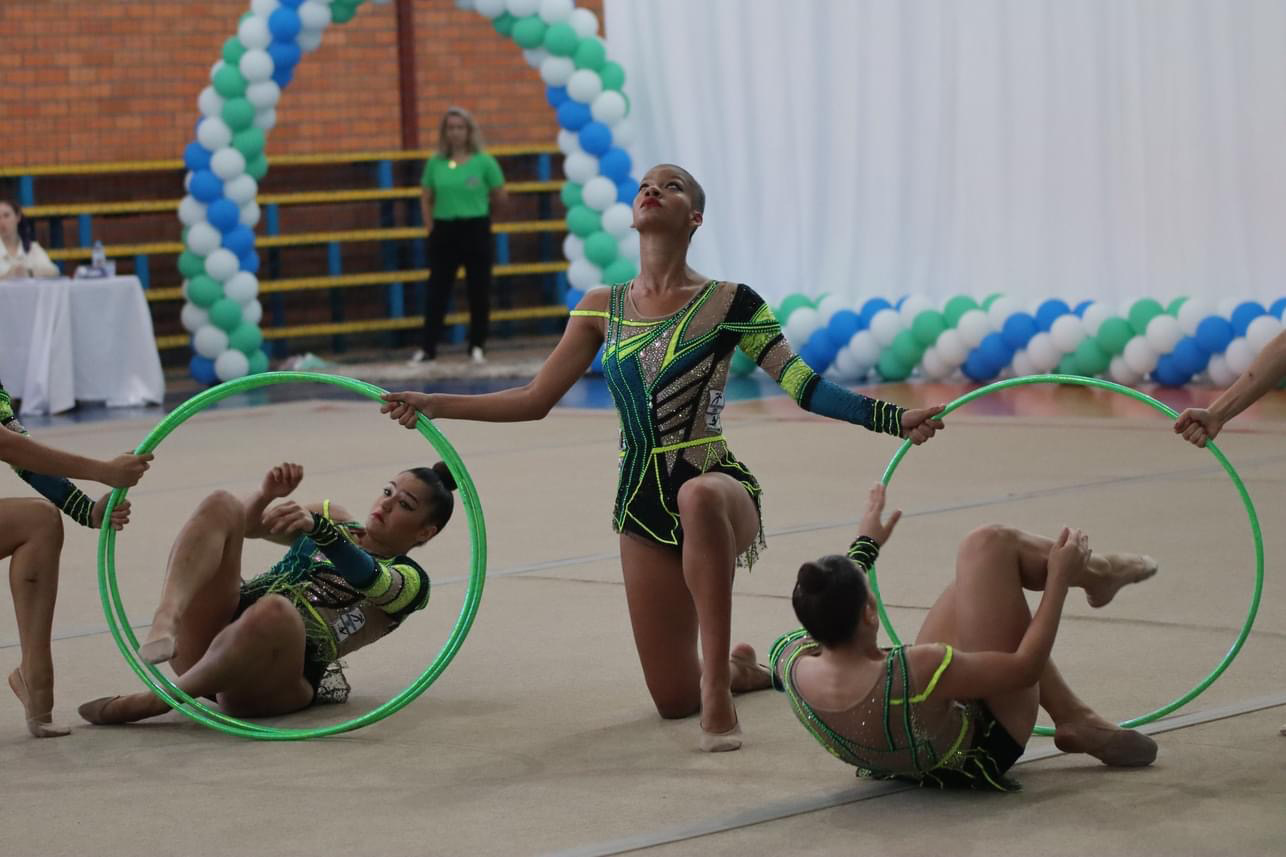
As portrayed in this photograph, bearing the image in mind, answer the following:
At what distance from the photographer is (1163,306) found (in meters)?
10.1

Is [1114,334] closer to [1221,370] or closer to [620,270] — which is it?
[1221,370]

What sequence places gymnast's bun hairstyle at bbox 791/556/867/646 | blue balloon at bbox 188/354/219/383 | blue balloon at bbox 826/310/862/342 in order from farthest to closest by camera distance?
blue balloon at bbox 188/354/219/383, blue balloon at bbox 826/310/862/342, gymnast's bun hairstyle at bbox 791/556/867/646

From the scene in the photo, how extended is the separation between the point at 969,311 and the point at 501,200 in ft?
12.0

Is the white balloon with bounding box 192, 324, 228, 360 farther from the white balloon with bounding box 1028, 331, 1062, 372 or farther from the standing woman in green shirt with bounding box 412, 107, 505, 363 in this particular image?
the white balloon with bounding box 1028, 331, 1062, 372

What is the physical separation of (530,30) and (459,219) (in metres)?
1.52

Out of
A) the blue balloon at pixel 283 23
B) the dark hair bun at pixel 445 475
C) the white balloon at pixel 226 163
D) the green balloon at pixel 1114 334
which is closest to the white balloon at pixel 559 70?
the blue balloon at pixel 283 23

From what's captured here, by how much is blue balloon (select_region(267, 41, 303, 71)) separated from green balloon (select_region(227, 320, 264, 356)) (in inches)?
68.6

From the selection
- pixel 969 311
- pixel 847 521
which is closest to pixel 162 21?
pixel 969 311

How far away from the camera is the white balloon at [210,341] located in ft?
39.5

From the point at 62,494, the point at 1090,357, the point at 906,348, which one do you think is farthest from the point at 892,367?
the point at 62,494

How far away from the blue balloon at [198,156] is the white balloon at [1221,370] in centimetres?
645

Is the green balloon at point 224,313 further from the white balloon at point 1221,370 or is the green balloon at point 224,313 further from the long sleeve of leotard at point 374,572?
the long sleeve of leotard at point 374,572

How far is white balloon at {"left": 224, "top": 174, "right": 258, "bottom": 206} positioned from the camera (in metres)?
11.9

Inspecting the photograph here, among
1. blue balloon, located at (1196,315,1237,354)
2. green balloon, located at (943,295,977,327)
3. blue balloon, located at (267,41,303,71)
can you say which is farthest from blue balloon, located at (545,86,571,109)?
blue balloon, located at (1196,315,1237,354)
